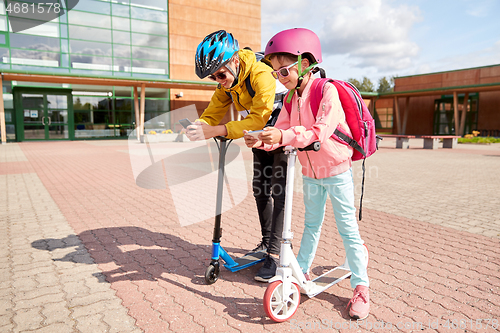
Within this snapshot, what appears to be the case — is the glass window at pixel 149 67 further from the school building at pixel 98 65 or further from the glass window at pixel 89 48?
the glass window at pixel 89 48

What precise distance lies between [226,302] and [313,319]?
66 centimetres

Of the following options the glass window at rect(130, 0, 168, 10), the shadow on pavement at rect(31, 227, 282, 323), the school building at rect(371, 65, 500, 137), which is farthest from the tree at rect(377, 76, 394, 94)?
the shadow on pavement at rect(31, 227, 282, 323)

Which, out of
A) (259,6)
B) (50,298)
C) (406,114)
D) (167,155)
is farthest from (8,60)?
(406,114)

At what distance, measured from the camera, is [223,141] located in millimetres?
2717

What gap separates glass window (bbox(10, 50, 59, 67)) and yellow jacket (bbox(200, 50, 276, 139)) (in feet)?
87.2

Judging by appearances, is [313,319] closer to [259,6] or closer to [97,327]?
[97,327]

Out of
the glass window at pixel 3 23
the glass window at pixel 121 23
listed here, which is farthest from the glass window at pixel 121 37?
the glass window at pixel 3 23

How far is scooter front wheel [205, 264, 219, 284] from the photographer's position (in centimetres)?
287

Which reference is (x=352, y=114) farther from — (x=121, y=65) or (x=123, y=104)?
(x=123, y=104)

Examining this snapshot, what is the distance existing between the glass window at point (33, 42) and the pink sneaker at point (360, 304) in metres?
28.0

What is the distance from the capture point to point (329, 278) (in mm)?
2875

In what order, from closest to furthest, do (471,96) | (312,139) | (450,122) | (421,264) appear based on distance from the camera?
(312,139), (421,264), (471,96), (450,122)

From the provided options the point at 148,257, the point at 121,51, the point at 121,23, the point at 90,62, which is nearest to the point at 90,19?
the point at 121,23

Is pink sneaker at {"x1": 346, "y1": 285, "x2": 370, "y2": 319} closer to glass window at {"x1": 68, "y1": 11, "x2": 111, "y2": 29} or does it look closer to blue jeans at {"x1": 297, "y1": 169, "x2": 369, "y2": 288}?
Result: blue jeans at {"x1": 297, "y1": 169, "x2": 369, "y2": 288}
